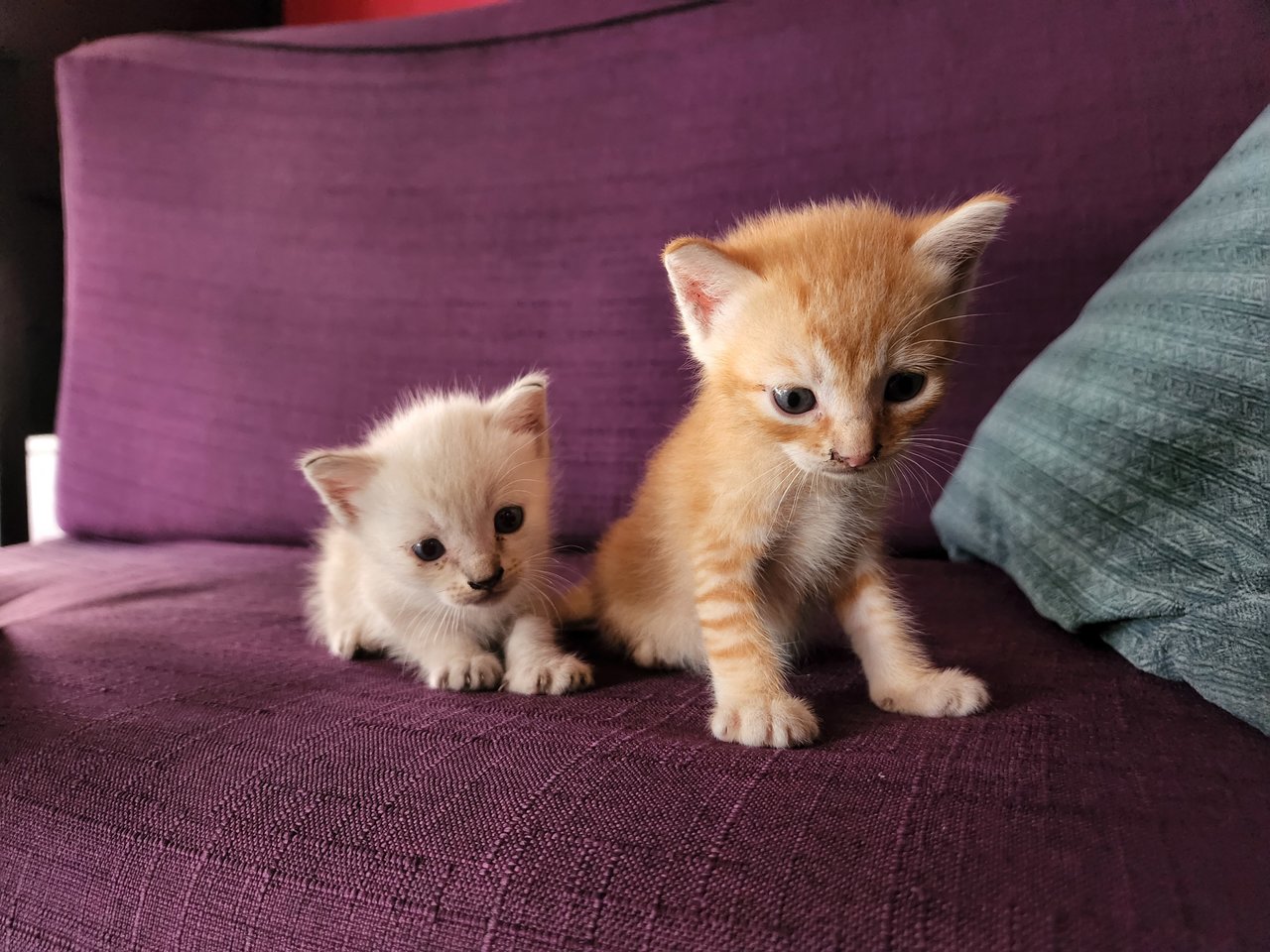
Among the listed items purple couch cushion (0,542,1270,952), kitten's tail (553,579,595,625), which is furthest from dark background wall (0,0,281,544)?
kitten's tail (553,579,595,625)

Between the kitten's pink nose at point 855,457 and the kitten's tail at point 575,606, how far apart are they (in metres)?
0.40

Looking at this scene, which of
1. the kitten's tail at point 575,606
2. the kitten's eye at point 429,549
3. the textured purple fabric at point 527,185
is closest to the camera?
the kitten's eye at point 429,549

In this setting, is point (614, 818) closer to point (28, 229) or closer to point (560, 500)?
point (560, 500)

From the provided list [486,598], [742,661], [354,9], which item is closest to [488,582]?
[486,598]

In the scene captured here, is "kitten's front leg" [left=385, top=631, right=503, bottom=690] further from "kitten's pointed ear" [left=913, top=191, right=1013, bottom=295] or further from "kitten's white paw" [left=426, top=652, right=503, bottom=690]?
"kitten's pointed ear" [left=913, top=191, right=1013, bottom=295]

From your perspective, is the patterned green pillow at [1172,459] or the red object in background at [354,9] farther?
the red object in background at [354,9]

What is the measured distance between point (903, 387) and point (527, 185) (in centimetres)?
93

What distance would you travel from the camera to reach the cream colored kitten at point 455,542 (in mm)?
853

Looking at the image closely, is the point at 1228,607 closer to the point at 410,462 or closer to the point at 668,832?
the point at 668,832

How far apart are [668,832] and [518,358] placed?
3.36ft

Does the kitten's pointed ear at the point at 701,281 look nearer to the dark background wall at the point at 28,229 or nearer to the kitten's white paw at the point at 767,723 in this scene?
the kitten's white paw at the point at 767,723

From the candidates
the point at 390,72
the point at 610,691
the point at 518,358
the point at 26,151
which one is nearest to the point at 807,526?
the point at 610,691

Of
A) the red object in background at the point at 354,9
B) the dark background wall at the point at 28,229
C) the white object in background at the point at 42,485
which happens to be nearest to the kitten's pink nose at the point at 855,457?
the white object in background at the point at 42,485

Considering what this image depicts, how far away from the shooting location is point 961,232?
72 centimetres
